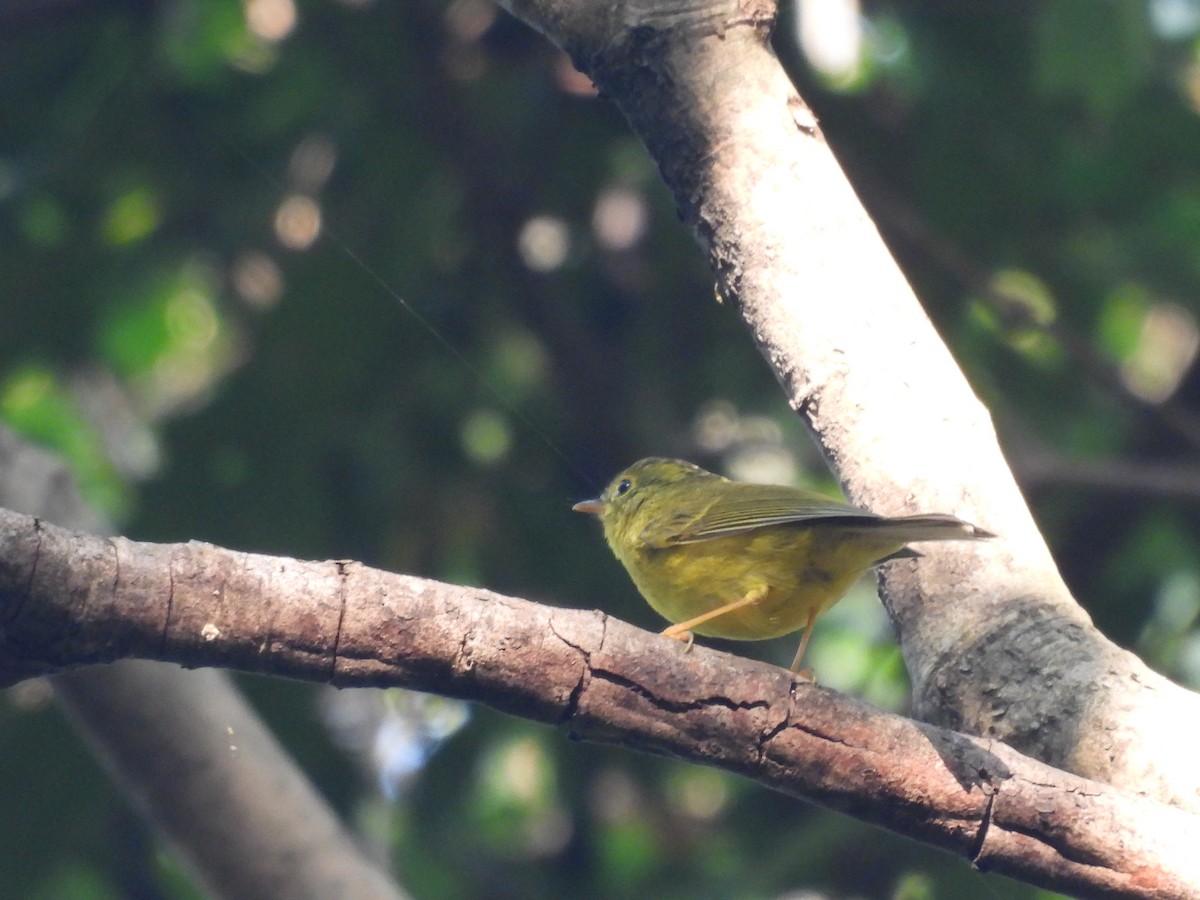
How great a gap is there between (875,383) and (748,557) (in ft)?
3.48

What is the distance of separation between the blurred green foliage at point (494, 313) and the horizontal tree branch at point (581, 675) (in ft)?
10.5

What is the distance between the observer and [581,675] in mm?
2199

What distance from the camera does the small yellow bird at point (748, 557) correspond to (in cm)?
358

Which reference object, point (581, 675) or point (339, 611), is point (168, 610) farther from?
point (581, 675)

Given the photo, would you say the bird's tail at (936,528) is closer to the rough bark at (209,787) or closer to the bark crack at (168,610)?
the bark crack at (168,610)

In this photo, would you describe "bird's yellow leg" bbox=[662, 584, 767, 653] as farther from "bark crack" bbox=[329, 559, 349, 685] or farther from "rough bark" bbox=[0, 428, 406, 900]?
"bark crack" bbox=[329, 559, 349, 685]

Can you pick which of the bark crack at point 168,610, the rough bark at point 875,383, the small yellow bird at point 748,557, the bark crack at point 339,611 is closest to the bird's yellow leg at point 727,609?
the small yellow bird at point 748,557

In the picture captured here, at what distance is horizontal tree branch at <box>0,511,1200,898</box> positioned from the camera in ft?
6.66

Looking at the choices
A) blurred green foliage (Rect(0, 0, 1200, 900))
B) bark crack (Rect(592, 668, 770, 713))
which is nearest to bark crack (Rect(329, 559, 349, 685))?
bark crack (Rect(592, 668, 770, 713))

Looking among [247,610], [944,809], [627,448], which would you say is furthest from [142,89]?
[944,809]

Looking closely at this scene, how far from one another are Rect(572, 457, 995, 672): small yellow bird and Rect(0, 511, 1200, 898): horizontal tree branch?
855mm

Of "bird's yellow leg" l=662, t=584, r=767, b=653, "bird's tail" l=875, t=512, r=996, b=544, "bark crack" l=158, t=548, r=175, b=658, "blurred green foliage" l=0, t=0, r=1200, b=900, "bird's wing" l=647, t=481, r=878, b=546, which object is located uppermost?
"blurred green foliage" l=0, t=0, r=1200, b=900

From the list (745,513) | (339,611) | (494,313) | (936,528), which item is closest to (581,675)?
(339,611)

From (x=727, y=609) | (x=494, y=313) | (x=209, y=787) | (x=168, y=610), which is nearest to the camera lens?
(x=168, y=610)
